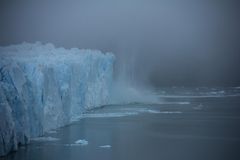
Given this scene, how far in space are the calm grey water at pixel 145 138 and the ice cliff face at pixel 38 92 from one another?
20.9 inches

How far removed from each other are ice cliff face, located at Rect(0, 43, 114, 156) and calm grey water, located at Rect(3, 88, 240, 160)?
0.53 m

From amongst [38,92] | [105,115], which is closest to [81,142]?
[38,92]

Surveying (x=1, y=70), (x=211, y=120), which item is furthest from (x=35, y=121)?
(x=211, y=120)

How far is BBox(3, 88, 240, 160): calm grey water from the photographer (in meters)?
14.9

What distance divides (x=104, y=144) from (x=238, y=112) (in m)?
13.7

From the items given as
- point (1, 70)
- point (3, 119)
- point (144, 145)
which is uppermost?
point (1, 70)

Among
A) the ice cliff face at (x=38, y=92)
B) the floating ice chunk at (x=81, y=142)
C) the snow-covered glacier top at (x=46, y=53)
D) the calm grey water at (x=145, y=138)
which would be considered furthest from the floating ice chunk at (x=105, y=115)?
the floating ice chunk at (x=81, y=142)

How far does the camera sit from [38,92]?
16.9 meters

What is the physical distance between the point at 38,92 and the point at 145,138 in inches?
175

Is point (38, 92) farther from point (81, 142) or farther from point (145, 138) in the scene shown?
point (145, 138)

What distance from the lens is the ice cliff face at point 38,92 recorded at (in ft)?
45.4

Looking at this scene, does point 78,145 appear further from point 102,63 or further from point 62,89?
point 102,63

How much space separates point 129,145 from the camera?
17.0m

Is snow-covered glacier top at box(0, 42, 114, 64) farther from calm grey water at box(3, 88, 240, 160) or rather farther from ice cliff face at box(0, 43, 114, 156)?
calm grey water at box(3, 88, 240, 160)
